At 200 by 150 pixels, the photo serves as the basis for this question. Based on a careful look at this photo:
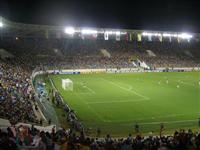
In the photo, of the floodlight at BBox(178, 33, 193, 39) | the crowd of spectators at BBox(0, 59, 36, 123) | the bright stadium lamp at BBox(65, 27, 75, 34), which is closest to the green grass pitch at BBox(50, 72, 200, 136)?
the crowd of spectators at BBox(0, 59, 36, 123)

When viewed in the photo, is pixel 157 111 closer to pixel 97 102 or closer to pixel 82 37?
pixel 97 102

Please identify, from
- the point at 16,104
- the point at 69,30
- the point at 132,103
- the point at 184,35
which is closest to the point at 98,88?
the point at 132,103

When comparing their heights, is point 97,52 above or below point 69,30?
below

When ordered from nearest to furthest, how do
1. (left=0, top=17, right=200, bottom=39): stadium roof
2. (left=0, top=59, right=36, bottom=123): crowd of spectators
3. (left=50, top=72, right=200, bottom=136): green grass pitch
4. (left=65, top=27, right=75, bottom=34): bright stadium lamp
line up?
(left=0, top=59, right=36, bottom=123): crowd of spectators → (left=50, top=72, right=200, bottom=136): green grass pitch → (left=0, top=17, right=200, bottom=39): stadium roof → (left=65, top=27, right=75, bottom=34): bright stadium lamp

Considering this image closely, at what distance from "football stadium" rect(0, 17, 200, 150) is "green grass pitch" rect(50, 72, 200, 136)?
0.08 meters

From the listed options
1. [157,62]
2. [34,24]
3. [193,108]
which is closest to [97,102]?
[193,108]

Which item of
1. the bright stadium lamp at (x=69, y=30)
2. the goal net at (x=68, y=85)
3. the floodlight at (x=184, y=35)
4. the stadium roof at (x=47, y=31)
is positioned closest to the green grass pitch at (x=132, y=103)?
the goal net at (x=68, y=85)

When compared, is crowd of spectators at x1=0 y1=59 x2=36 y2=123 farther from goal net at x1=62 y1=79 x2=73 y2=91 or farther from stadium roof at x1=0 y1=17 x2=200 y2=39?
stadium roof at x1=0 y1=17 x2=200 y2=39

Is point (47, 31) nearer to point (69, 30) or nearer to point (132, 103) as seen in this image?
point (69, 30)

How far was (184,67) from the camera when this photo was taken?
73.0 meters

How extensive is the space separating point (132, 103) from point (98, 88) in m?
10.5

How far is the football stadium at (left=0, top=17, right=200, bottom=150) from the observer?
1501 cm

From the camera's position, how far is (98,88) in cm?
4612

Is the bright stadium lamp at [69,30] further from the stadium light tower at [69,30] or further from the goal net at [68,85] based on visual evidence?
the goal net at [68,85]
